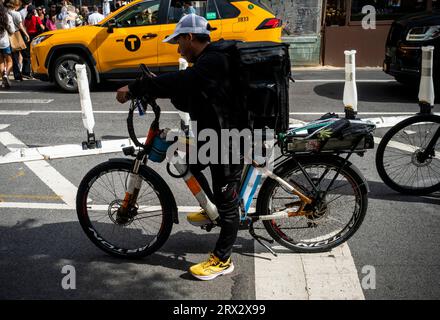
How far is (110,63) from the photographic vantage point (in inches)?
403

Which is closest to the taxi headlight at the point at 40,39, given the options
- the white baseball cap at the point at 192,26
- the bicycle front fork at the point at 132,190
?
the bicycle front fork at the point at 132,190

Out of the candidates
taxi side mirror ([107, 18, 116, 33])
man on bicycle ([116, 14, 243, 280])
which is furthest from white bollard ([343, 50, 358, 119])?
taxi side mirror ([107, 18, 116, 33])

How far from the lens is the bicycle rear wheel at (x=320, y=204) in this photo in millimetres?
3583

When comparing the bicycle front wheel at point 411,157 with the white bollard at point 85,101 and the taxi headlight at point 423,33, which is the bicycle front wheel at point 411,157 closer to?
A: the white bollard at point 85,101

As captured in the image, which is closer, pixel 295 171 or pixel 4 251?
pixel 295 171

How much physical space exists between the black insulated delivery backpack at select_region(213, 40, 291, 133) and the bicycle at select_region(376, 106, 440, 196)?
197cm

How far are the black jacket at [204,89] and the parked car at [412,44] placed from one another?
21.5 feet

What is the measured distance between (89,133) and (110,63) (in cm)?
420

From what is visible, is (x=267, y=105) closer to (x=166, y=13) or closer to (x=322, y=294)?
(x=322, y=294)

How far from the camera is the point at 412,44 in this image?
8734mm

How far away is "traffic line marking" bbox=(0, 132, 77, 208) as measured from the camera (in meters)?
5.09

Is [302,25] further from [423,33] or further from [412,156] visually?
[412,156]

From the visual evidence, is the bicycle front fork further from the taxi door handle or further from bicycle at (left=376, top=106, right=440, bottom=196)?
the taxi door handle
